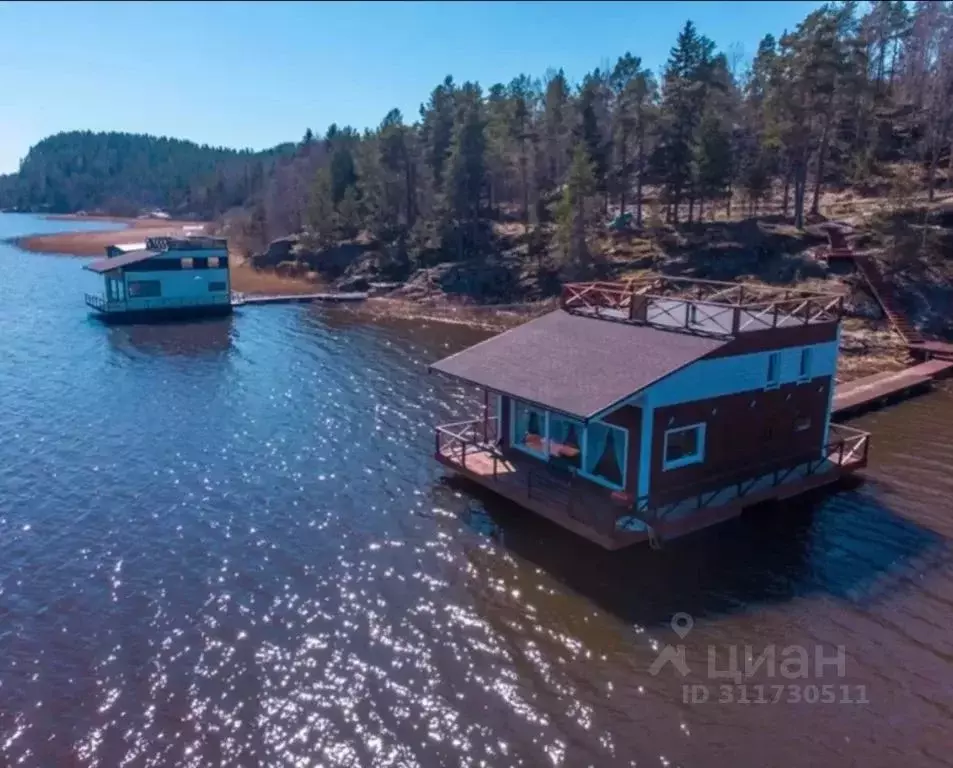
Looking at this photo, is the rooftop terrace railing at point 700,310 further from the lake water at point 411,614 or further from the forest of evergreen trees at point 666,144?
the forest of evergreen trees at point 666,144

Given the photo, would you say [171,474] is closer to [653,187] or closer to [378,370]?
[378,370]

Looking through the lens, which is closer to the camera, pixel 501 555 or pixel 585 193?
pixel 501 555

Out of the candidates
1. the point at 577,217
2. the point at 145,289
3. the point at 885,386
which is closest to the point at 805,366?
the point at 885,386

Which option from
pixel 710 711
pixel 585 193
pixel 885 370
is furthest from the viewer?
pixel 585 193

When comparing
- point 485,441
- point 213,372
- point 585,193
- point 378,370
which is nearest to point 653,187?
point 585,193

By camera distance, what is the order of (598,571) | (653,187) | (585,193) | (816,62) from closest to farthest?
(598,571)
(816,62)
(585,193)
(653,187)

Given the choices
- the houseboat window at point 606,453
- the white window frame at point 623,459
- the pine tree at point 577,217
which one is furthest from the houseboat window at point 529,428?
the pine tree at point 577,217

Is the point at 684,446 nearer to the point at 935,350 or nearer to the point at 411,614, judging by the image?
the point at 411,614
